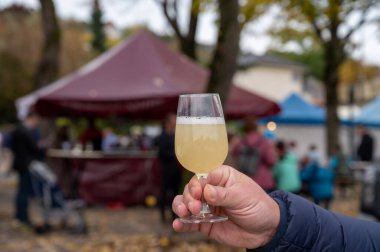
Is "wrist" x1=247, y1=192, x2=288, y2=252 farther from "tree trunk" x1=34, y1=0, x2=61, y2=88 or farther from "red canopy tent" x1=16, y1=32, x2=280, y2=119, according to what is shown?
"tree trunk" x1=34, y1=0, x2=61, y2=88

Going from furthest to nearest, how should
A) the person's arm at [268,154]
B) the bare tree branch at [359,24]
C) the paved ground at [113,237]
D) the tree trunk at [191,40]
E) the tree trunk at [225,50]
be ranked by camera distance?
the bare tree branch at [359,24], the tree trunk at [191,40], the person's arm at [268,154], the paved ground at [113,237], the tree trunk at [225,50]

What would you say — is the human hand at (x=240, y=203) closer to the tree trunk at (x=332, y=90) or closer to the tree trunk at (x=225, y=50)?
the tree trunk at (x=225, y=50)

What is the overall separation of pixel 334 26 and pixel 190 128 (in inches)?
591

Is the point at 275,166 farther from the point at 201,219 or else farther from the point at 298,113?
the point at 298,113

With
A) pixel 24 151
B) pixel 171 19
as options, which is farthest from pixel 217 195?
pixel 171 19

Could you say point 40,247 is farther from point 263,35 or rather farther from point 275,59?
point 275,59

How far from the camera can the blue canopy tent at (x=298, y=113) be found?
1919cm

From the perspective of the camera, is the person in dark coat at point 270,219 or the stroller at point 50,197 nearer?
the person in dark coat at point 270,219

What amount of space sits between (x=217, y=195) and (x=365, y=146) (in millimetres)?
16128

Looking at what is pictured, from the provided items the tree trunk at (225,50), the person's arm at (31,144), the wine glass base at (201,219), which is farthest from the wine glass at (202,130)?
the person's arm at (31,144)

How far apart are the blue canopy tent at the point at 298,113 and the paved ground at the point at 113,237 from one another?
26.4 feet

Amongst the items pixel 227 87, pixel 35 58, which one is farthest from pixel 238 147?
pixel 35 58

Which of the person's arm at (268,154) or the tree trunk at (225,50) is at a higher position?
the tree trunk at (225,50)

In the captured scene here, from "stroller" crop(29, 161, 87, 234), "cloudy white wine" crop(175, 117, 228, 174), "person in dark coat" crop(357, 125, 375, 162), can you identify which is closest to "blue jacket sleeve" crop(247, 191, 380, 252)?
"cloudy white wine" crop(175, 117, 228, 174)
